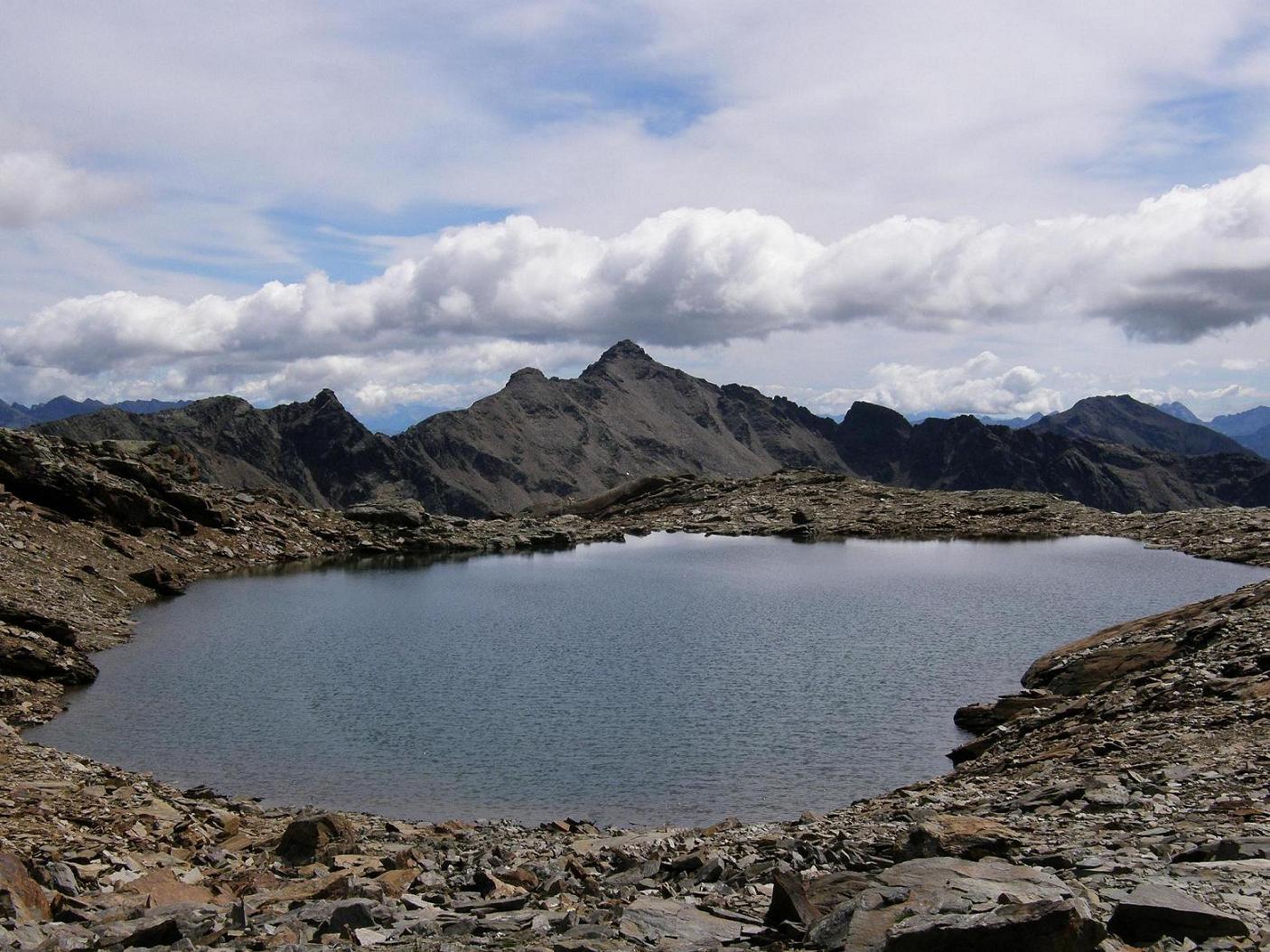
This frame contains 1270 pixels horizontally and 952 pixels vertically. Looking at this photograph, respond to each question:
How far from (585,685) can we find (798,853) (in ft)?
93.4

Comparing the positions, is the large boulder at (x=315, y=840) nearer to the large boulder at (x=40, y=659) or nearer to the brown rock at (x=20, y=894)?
the brown rock at (x=20, y=894)

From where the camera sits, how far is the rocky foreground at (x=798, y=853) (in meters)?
14.1

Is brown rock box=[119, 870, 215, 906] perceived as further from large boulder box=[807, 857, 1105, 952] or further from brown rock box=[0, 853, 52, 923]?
large boulder box=[807, 857, 1105, 952]

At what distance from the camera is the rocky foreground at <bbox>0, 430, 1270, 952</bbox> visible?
1409cm

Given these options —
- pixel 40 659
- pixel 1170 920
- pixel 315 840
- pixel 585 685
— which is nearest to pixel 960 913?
pixel 1170 920

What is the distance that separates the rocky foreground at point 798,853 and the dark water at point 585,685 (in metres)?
3.46

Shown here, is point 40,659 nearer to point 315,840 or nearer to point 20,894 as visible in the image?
point 315,840

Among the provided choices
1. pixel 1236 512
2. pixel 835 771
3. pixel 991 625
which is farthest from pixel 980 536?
pixel 835 771

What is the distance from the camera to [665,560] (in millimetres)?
112938

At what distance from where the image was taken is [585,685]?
158ft

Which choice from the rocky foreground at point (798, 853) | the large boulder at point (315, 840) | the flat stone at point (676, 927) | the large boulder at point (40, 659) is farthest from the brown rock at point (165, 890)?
the large boulder at point (40, 659)

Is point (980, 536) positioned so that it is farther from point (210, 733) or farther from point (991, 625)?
point (210, 733)

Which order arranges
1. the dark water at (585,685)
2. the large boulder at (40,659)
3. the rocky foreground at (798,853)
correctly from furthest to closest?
the large boulder at (40,659) → the dark water at (585,685) → the rocky foreground at (798,853)

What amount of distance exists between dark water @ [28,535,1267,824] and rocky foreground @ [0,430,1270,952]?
3459 mm
